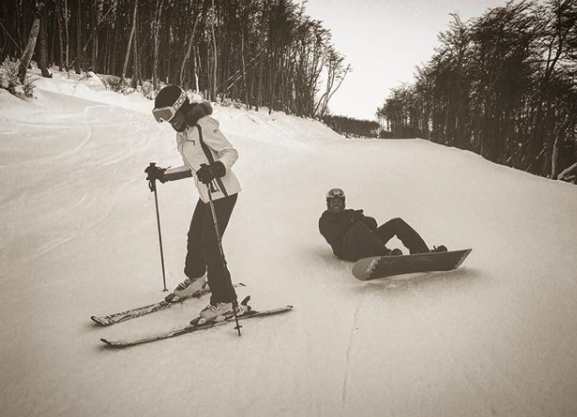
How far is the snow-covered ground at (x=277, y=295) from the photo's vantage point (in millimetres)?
2117

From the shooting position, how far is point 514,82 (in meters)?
18.4

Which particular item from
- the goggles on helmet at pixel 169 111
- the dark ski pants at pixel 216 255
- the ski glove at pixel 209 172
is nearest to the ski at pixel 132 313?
the dark ski pants at pixel 216 255

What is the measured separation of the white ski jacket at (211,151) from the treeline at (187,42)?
10969mm

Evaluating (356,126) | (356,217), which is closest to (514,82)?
(356,217)

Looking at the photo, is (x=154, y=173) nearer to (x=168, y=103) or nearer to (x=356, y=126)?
(x=168, y=103)

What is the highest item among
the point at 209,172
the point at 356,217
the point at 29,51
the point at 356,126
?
the point at 356,126

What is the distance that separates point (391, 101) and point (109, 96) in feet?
126

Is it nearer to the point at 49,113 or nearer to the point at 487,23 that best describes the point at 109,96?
the point at 49,113

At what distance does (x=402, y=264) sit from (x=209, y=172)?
6.57 feet

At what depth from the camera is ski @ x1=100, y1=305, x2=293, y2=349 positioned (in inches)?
100

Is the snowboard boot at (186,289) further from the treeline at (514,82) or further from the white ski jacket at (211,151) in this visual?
the treeline at (514,82)

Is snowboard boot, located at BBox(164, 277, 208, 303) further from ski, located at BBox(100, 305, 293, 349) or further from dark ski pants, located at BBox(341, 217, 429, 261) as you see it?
dark ski pants, located at BBox(341, 217, 429, 261)

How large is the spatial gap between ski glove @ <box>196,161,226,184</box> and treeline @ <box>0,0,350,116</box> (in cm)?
1139

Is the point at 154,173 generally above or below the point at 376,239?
above
